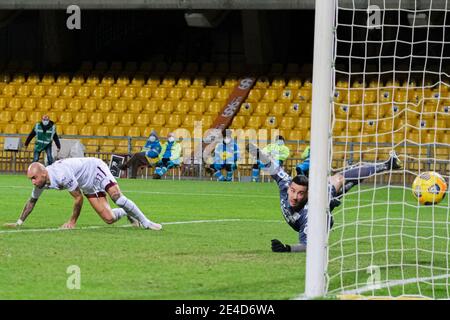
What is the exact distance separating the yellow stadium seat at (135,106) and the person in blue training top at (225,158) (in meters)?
5.77

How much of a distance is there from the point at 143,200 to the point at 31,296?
44.1ft

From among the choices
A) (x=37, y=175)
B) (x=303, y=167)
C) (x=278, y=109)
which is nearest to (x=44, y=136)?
(x=278, y=109)

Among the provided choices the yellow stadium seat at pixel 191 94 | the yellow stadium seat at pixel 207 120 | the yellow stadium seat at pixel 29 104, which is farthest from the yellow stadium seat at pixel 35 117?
the yellow stadium seat at pixel 207 120

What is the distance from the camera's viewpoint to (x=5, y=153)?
35312mm

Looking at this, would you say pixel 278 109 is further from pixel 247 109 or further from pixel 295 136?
pixel 295 136

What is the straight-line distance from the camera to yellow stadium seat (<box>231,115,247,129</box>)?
35.4 m

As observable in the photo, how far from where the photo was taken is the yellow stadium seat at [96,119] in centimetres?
3716

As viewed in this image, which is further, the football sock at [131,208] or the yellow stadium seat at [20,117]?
the yellow stadium seat at [20,117]

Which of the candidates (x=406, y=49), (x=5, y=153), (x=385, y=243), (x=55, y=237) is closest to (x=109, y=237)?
(x=55, y=237)

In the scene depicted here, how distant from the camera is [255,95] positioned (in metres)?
36.7

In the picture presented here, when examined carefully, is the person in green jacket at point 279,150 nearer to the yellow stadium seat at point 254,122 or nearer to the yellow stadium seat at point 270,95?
the yellow stadium seat at point 254,122
